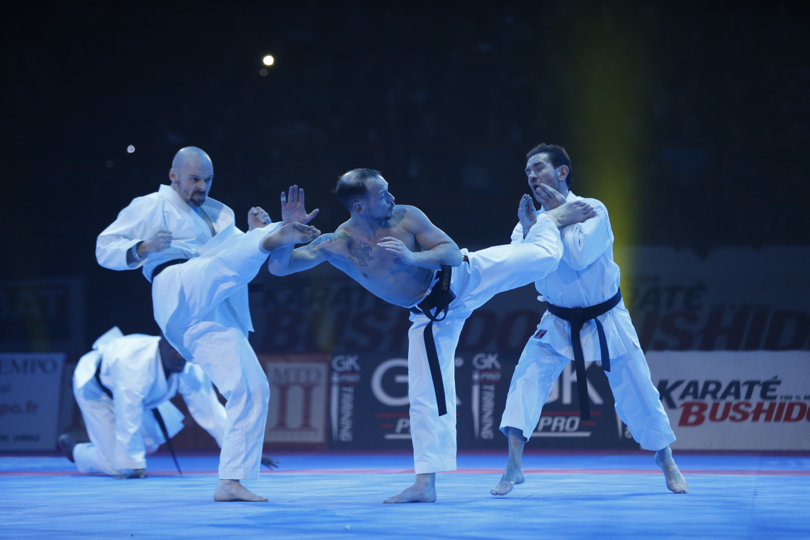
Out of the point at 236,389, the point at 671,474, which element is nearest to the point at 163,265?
the point at 236,389

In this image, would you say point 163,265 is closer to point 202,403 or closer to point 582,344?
point 202,403

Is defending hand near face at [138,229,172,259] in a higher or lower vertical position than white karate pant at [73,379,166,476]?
higher

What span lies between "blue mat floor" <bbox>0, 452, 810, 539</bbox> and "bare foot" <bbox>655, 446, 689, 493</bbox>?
0.07 meters

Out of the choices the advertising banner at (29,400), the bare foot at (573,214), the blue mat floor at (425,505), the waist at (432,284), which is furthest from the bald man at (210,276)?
the advertising banner at (29,400)

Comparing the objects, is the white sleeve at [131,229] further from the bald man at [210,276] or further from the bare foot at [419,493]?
the bare foot at [419,493]

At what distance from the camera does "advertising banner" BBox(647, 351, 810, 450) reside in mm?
6293

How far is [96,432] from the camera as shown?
199 inches

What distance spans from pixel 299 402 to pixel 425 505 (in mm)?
3864

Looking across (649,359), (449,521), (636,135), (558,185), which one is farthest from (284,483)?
(636,135)

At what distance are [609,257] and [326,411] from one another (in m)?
3.66

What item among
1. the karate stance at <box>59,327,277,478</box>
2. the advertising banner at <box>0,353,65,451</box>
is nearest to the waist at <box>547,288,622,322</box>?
the karate stance at <box>59,327,277,478</box>

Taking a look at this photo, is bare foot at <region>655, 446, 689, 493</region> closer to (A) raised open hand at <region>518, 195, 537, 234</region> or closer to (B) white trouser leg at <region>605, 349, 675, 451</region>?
(B) white trouser leg at <region>605, 349, 675, 451</region>

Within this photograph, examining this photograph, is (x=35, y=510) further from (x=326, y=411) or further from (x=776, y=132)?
(x=776, y=132)

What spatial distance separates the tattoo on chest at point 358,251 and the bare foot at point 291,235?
16cm
